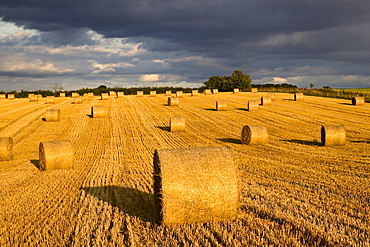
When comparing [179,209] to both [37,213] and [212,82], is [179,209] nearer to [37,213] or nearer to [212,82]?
[37,213]

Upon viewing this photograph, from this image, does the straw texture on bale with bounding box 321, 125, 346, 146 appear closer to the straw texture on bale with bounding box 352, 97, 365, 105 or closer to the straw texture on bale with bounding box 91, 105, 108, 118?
the straw texture on bale with bounding box 91, 105, 108, 118

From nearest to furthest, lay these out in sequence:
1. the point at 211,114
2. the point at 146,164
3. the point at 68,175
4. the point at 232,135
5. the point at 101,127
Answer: the point at 68,175 < the point at 146,164 < the point at 232,135 < the point at 101,127 < the point at 211,114

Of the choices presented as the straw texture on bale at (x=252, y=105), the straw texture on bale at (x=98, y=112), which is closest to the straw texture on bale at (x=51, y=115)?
the straw texture on bale at (x=98, y=112)

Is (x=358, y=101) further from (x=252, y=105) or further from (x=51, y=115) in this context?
(x=51, y=115)

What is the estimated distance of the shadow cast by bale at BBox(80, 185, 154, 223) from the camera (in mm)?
7782

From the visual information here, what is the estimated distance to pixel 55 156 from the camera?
508 inches

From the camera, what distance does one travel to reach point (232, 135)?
2080 cm

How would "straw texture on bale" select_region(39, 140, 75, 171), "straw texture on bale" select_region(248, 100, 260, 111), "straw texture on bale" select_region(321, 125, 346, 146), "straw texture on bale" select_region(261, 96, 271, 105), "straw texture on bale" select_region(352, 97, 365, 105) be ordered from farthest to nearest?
"straw texture on bale" select_region(261, 96, 271, 105) → "straw texture on bale" select_region(352, 97, 365, 105) → "straw texture on bale" select_region(248, 100, 260, 111) → "straw texture on bale" select_region(321, 125, 346, 146) → "straw texture on bale" select_region(39, 140, 75, 171)

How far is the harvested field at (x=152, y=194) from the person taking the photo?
646 cm

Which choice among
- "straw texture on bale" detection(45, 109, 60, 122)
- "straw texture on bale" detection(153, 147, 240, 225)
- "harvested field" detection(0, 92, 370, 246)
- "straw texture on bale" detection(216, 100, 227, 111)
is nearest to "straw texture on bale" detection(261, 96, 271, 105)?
"straw texture on bale" detection(216, 100, 227, 111)

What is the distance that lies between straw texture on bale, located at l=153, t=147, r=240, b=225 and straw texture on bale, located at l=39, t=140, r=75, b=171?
6961 millimetres

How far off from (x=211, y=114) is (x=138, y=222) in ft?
77.9

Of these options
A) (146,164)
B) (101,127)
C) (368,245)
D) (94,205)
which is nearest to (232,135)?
(146,164)

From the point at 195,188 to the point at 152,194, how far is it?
2610 mm
